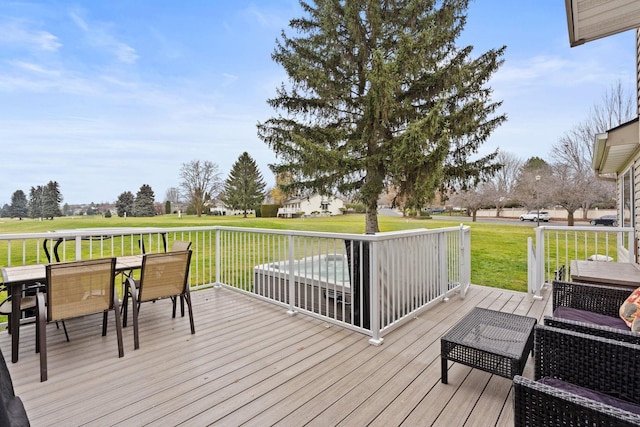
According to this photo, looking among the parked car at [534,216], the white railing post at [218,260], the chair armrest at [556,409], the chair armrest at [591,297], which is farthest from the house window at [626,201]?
the parked car at [534,216]

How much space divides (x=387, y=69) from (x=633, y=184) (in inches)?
204

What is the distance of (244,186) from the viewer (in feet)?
90.0

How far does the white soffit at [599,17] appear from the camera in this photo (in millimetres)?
2027

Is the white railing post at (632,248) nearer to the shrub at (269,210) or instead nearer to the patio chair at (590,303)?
the patio chair at (590,303)

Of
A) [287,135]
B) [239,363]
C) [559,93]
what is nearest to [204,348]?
[239,363]

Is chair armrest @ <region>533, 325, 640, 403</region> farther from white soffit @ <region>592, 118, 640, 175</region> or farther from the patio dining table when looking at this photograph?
the patio dining table

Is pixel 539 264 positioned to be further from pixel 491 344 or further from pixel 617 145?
pixel 491 344

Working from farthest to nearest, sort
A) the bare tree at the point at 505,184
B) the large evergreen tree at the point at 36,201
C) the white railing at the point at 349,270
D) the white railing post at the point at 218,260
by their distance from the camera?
the bare tree at the point at 505,184, the large evergreen tree at the point at 36,201, the white railing post at the point at 218,260, the white railing at the point at 349,270

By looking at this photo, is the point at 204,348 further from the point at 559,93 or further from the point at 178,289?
the point at 559,93

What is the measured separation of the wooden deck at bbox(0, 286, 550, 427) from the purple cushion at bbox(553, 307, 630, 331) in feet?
1.72

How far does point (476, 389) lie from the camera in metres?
2.33

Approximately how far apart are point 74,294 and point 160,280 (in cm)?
76

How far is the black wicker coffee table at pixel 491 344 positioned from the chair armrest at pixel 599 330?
1.15ft

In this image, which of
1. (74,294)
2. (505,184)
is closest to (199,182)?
(74,294)
